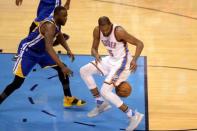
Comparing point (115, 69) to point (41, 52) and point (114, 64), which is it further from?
point (41, 52)

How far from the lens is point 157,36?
895 centimetres

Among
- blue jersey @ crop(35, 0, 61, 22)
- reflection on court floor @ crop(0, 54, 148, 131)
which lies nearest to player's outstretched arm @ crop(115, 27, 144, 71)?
reflection on court floor @ crop(0, 54, 148, 131)

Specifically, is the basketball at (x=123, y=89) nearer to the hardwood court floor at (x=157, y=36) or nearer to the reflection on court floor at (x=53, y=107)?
the reflection on court floor at (x=53, y=107)

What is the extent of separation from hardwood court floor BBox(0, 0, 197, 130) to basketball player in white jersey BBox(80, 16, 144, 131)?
605 millimetres

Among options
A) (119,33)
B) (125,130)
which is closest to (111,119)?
(125,130)

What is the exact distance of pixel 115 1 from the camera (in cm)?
1098

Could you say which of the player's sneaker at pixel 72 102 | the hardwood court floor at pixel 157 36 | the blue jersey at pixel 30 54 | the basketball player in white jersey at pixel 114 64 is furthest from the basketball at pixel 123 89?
the blue jersey at pixel 30 54

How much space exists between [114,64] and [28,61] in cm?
122

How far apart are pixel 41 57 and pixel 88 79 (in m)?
0.76

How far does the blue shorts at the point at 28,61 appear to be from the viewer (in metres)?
5.98

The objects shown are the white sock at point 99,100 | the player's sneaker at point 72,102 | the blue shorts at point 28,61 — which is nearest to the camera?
the blue shorts at point 28,61

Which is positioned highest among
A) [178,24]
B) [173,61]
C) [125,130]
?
[178,24]

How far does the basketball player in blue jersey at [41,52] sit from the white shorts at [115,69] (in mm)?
503

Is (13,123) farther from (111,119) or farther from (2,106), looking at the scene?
(111,119)
